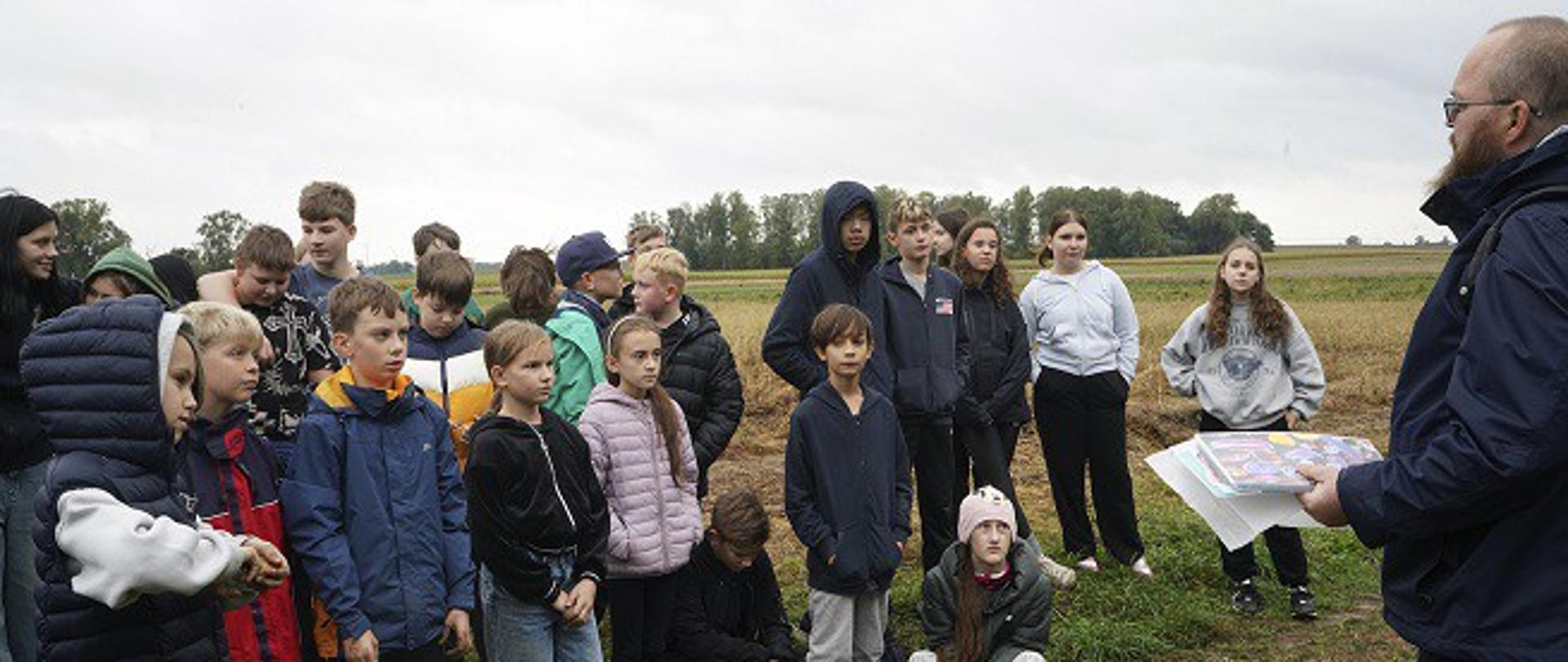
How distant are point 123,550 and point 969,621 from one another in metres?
3.30

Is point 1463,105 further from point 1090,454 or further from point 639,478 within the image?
point 1090,454

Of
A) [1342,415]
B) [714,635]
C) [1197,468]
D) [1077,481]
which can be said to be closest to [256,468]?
[714,635]

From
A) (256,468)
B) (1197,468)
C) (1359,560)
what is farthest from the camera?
(1359,560)

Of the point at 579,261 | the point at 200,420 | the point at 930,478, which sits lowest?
the point at 930,478

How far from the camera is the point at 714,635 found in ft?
17.0

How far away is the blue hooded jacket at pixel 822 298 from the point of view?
5.68 metres

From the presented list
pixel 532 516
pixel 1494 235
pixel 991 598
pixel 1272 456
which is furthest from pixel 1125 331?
pixel 1494 235

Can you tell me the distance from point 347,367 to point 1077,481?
14.9 feet

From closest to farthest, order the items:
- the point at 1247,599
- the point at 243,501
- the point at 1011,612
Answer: the point at 243,501 < the point at 1011,612 < the point at 1247,599

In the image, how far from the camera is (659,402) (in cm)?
485

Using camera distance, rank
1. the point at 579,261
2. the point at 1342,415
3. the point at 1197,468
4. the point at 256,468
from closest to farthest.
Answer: the point at 1197,468 < the point at 256,468 < the point at 579,261 < the point at 1342,415

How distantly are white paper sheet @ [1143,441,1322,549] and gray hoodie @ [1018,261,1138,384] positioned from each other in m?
3.14

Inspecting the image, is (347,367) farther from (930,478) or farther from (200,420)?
(930,478)

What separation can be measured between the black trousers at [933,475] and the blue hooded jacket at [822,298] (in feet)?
1.21
